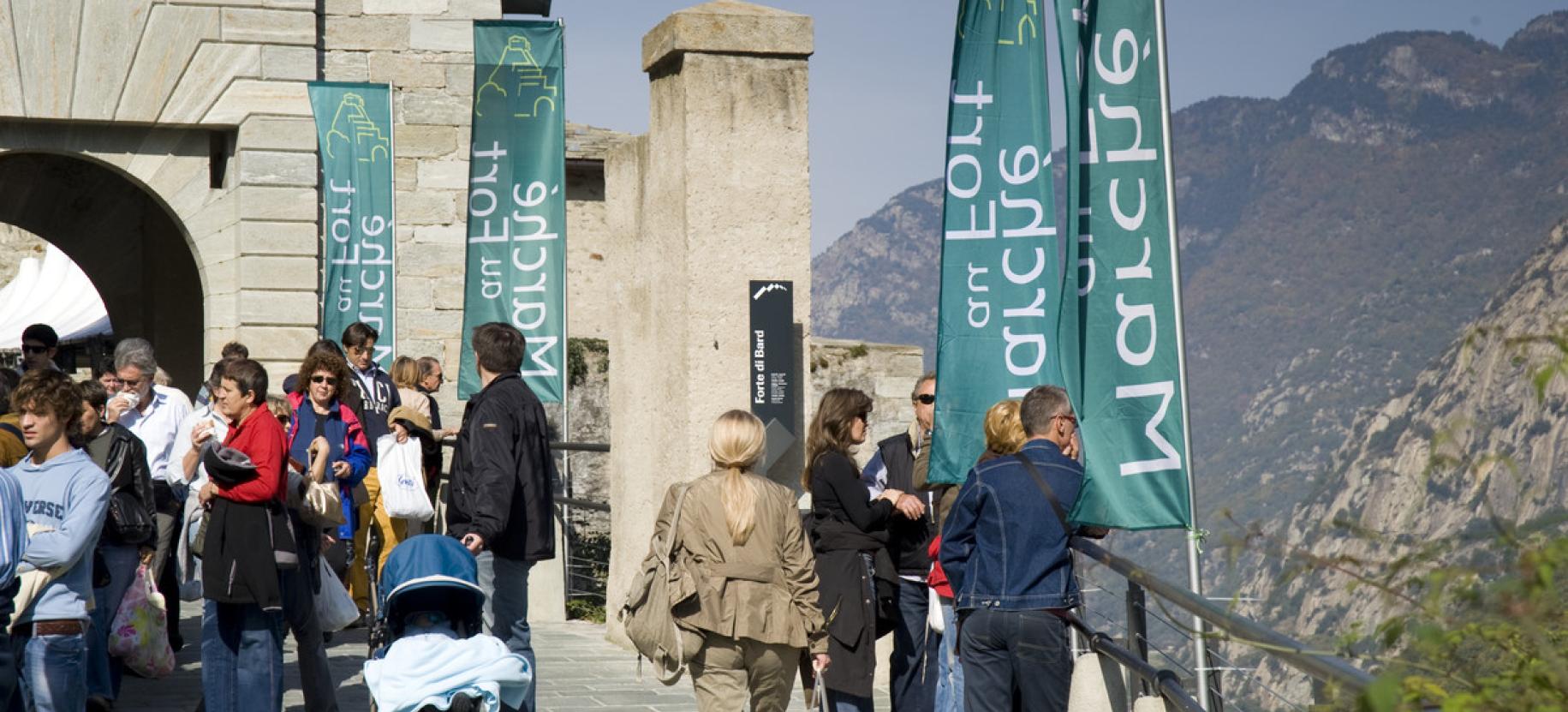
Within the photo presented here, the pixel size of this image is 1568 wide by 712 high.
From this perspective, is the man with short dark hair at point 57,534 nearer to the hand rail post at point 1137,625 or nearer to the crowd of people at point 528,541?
the crowd of people at point 528,541

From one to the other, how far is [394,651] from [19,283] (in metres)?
25.7

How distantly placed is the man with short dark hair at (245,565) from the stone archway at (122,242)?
49.5 ft

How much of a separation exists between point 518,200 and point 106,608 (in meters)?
5.68

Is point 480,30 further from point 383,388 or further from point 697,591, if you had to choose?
point 697,591

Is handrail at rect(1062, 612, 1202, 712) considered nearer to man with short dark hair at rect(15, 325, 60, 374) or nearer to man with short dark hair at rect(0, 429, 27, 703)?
man with short dark hair at rect(0, 429, 27, 703)

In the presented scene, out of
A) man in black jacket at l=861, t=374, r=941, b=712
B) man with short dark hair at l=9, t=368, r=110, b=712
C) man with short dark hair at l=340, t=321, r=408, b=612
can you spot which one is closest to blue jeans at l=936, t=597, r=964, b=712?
man in black jacket at l=861, t=374, r=941, b=712

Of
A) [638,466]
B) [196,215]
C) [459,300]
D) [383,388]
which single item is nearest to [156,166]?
[196,215]

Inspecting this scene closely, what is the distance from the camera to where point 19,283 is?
28766 mm

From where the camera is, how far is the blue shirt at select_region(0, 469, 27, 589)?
5.60 m

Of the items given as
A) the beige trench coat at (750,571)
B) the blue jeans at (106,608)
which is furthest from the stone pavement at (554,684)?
the beige trench coat at (750,571)

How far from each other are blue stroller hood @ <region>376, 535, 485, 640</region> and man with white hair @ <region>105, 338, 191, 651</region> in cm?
288

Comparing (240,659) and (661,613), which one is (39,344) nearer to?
(240,659)

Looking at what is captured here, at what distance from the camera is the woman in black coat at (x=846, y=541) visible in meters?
7.05

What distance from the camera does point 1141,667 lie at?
17.6 ft
